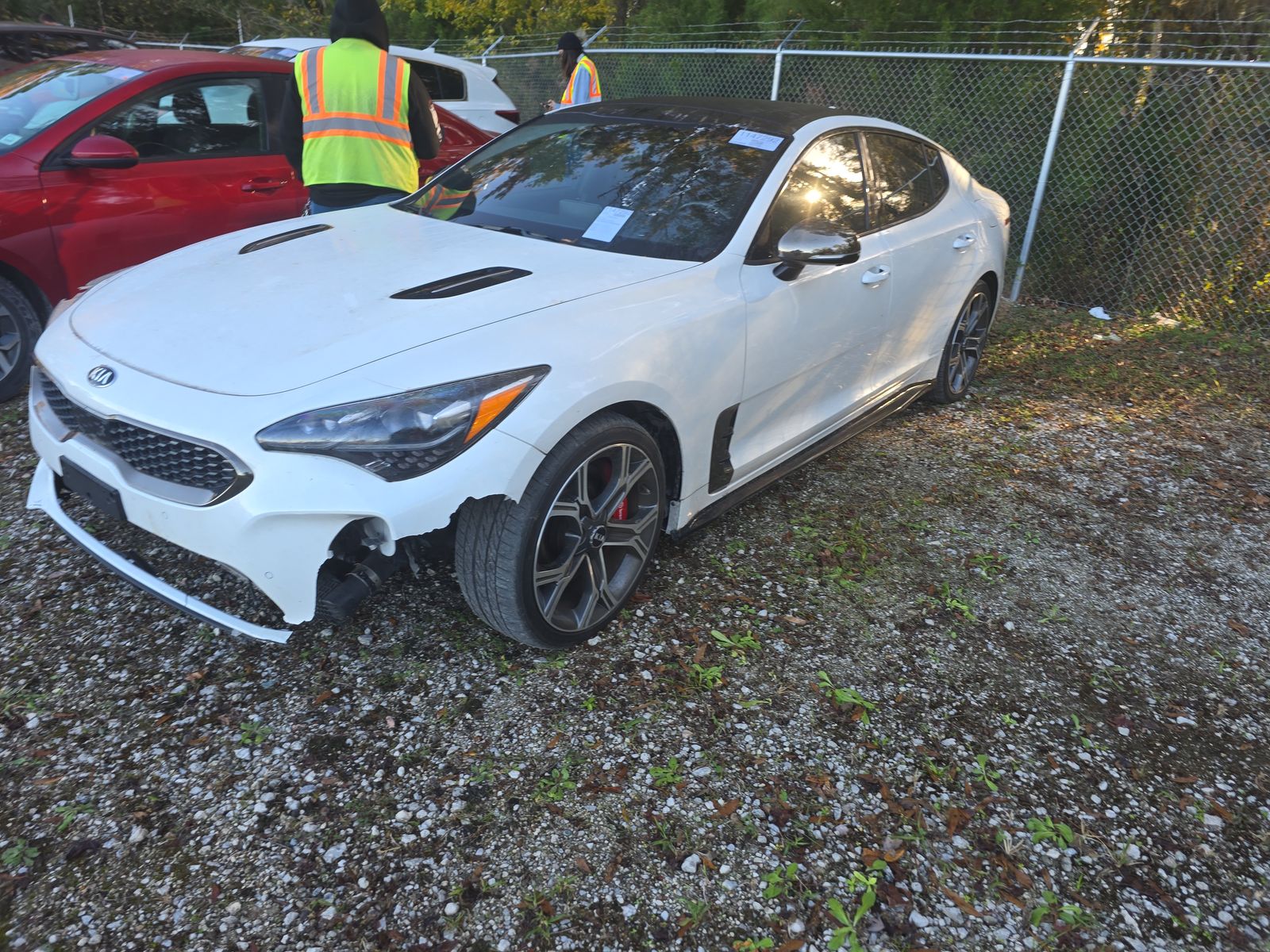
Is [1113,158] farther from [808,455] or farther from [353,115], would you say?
[353,115]

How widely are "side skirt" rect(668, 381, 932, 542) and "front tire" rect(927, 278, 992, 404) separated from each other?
286mm

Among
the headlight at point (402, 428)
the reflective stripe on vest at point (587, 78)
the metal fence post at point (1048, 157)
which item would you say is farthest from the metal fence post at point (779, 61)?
the headlight at point (402, 428)

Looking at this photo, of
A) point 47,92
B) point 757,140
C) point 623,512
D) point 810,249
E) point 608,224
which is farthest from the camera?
point 47,92

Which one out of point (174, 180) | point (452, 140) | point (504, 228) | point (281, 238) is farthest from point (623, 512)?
point (452, 140)

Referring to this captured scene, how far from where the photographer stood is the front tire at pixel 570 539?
8.51 ft

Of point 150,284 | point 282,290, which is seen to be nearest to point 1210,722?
point 282,290

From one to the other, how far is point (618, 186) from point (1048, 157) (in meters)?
5.46

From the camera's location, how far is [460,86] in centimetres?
792

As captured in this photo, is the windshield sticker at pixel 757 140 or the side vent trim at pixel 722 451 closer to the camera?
the side vent trim at pixel 722 451

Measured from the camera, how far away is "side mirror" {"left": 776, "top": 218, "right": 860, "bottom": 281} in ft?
10.6

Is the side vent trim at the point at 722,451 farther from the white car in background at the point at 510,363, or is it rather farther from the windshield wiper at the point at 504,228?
the windshield wiper at the point at 504,228

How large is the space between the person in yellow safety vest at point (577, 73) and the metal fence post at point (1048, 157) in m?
3.90

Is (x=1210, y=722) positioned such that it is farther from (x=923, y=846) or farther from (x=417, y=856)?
(x=417, y=856)

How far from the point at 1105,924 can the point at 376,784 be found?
1.86m
